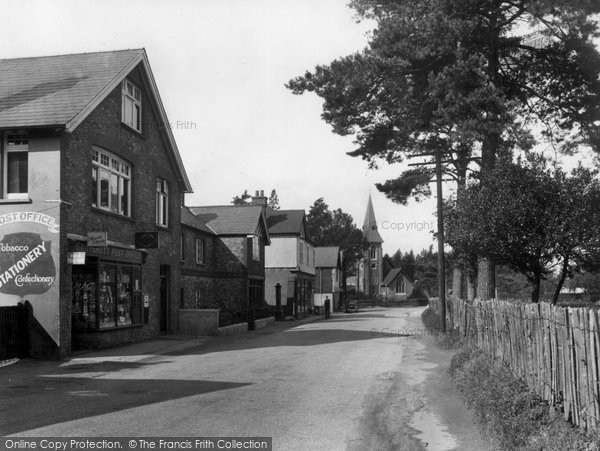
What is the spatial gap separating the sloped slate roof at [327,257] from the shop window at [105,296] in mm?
51118

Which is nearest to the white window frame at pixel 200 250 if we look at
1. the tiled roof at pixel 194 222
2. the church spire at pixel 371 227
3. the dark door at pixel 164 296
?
the tiled roof at pixel 194 222

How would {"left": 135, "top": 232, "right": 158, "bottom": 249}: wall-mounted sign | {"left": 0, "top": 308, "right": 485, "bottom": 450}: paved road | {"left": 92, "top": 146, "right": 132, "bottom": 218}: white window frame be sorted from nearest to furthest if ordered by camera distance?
1. {"left": 0, "top": 308, "right": 485, "bottom": 450}: paved road
2. {"left": 92, "top": 146, "right": 132, "bottom": 218}: white window frame
3. {"left": 135, "top": 232, "right": 158, "bottom": 249}: wall-mounted sign

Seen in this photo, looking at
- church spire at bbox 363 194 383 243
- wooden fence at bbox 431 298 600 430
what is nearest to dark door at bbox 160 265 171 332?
wooden fence at bbox 431 298 600 430

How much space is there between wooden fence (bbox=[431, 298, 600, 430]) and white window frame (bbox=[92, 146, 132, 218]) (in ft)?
39.9

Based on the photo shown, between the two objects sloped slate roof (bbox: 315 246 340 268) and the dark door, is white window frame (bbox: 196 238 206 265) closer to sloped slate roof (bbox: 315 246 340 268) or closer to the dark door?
the dark door

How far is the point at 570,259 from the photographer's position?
18875mm

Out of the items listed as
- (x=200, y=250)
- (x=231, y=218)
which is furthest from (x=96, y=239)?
(x=231, y=218)

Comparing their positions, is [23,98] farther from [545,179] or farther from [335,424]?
[545,179]

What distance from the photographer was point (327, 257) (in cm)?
7294

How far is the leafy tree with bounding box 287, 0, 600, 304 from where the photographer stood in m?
19.1

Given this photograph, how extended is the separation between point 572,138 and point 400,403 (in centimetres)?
1561

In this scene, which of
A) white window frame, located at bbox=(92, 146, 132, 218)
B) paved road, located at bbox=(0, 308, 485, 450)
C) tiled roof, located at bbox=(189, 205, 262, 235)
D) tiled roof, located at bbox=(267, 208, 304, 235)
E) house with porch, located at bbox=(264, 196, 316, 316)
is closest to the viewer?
paved road, located at bbox=(0, 308, 485, 450)

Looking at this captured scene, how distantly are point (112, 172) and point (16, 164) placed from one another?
11.6ft

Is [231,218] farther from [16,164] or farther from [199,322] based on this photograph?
[16,164]
